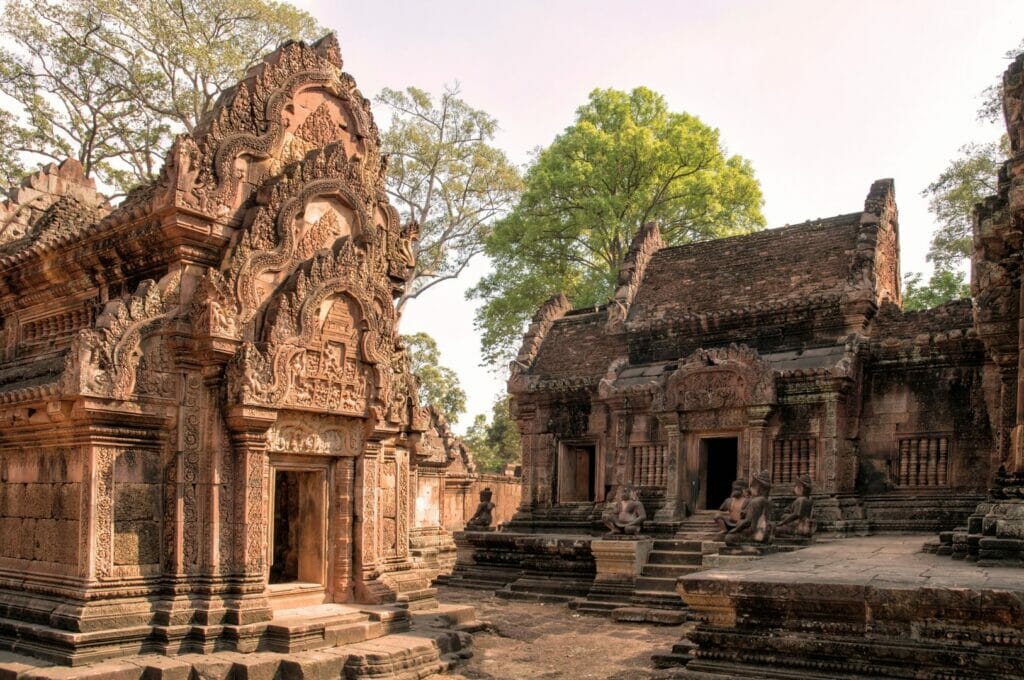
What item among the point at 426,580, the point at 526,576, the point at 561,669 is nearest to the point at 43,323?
the point at 426,580

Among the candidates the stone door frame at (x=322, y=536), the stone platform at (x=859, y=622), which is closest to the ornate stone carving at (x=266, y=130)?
the stone door frame at (x=322, y=536)

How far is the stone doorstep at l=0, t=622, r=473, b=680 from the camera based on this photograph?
7023mm

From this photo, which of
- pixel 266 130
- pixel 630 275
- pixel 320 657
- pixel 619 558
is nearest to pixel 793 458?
pixel 619 558

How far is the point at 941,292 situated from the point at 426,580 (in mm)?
19536

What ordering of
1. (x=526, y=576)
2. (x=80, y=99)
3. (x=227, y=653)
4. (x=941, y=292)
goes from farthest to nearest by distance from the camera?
(x=941, y=292), (x=80, y=99), (x=526, y=576), (x=227, y=653)

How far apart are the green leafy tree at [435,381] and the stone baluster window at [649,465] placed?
12.5m

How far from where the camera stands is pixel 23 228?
11.0 metres

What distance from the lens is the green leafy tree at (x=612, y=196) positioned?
27.5 metres

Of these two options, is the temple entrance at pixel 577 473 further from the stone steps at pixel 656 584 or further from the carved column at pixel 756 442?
the stone steps at pixel 656 584

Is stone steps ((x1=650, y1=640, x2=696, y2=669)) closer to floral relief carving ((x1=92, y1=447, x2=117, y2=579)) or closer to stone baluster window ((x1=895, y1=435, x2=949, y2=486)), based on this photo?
floral relief carving ((x1=92, y1=447, x2=117, y2=579))

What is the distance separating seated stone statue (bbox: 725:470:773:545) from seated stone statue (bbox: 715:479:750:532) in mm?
126

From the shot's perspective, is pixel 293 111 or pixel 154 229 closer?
pixel 154 229

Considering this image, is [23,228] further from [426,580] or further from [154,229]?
[426,580]

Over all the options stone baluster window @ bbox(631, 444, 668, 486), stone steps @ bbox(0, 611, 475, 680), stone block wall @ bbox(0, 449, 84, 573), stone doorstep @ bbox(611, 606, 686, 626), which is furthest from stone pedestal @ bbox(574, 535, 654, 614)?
stone block wall @ bbox(0, 449, 84, 573)
